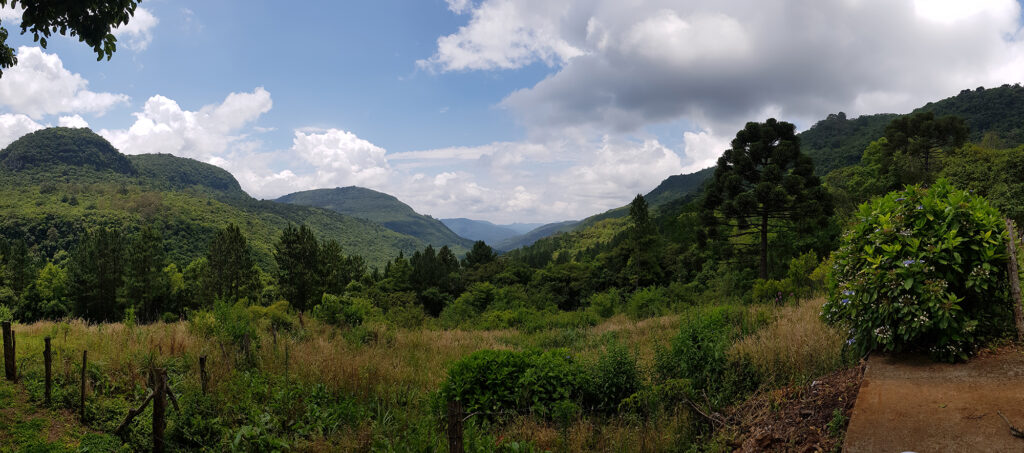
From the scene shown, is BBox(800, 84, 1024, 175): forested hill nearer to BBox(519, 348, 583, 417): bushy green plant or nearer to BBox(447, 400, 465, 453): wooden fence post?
BBox(519, 348, 583, 417): bushy green plant

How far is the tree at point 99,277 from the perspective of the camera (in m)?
46.1

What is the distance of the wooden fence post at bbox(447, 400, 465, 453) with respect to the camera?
150 inches

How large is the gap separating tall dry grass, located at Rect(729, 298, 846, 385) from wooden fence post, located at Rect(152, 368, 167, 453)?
7102 mm

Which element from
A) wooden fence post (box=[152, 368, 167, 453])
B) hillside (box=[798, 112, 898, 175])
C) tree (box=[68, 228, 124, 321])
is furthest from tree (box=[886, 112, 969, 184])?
tree (box=[68, 228, 124, 321])

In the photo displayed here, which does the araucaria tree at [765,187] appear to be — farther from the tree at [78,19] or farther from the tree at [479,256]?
the tree at [479,256]

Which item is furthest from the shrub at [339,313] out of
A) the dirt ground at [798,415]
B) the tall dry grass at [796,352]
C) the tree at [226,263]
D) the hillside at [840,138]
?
the hillside at [840,138]

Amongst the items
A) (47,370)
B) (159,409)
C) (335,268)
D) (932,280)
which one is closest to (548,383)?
(932,280)

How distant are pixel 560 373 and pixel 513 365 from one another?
2.16 feet

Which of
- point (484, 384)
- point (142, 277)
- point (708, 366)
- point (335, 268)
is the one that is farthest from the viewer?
point (335, 268)

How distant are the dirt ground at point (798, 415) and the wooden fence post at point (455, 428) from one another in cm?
265

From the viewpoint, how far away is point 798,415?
4.27m

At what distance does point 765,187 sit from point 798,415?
63.3ft

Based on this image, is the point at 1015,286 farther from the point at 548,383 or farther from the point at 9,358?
the point at 9,358

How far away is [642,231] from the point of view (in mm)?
40125
